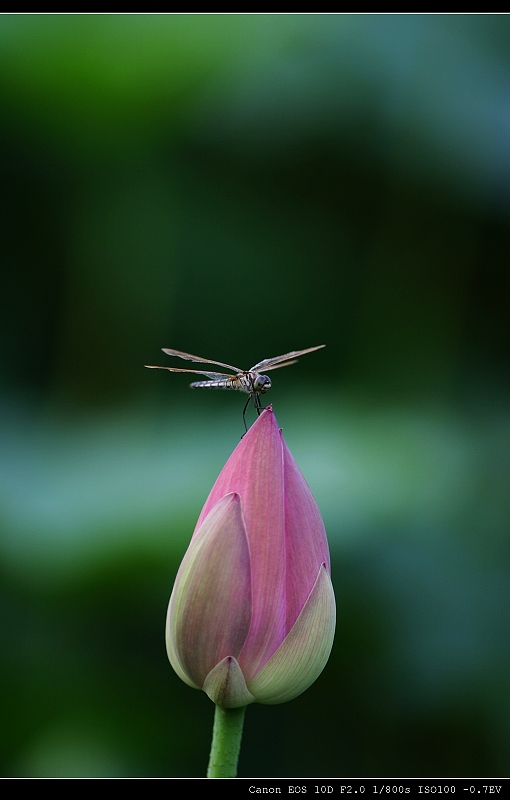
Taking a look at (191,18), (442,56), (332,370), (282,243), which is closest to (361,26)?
(442,56)

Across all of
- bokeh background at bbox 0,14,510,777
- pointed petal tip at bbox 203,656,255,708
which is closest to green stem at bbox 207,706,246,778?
pointed petal tip at bbox 203,656,255,708

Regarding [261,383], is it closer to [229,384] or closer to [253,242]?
[229,384]

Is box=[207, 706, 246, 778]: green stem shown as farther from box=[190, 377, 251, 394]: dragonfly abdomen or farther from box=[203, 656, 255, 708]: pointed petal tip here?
box=[190, 377, 251, 394]: dragonfly abdomen

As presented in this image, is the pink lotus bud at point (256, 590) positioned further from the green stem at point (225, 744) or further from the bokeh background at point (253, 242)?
the bokeh background at point (253, 242)

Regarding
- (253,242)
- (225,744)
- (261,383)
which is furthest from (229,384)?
(253,242)

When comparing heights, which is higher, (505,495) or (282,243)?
(282,243)

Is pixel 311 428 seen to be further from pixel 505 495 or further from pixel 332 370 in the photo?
pixel 505 495
